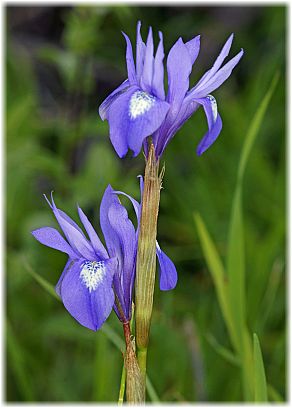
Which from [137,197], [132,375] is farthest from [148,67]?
[137,197]

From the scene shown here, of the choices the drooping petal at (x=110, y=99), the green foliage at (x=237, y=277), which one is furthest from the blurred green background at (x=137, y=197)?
the drooping petal at (x=110, y=99)

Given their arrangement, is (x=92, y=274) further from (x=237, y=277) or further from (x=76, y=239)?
(x=237, y=277)

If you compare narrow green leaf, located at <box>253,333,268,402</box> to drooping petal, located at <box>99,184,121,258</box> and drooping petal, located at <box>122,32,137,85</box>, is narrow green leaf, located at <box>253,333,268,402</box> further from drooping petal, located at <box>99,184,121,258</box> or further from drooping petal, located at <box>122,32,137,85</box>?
drooping petal, located at <box>122,32,137,85</box>

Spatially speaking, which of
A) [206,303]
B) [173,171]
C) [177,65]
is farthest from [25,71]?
[177,65]

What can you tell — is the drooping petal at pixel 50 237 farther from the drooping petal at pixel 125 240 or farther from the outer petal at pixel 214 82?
the outer petal at pixel 214 82

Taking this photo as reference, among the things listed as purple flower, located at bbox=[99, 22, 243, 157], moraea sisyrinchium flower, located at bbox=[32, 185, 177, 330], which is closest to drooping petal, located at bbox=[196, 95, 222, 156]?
purple flower, located at bbox=[99, 22, 243, 157]

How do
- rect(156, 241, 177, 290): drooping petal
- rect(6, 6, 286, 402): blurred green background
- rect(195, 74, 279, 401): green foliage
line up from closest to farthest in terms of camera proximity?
rect(156, 241, 177, 290): drooping petal, rect(195, 74, 279, 401): green foliage, rect(6, 6, 286, 402): blurred green background

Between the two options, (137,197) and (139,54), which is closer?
(139,54)
